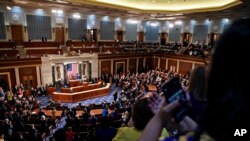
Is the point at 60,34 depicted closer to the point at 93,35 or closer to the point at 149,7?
the point at 93,35

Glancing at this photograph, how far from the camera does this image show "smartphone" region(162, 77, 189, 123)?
106cm

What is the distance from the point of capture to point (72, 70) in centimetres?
1886

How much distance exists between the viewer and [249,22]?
0.74 m

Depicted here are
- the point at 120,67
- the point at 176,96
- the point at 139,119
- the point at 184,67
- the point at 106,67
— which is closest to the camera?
the point at 176,96

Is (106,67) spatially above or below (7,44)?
below

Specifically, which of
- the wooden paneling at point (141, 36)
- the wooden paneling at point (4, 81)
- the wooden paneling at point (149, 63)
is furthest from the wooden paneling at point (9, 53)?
the wooden paneling at point (141, 36)

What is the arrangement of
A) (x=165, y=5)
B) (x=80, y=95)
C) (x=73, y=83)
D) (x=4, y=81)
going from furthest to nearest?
(x=165, y=5) → (x=73, y=83) → (x=80, y=95) → (x=4, y=81)

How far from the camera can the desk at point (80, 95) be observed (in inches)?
570

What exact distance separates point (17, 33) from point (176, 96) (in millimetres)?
19778

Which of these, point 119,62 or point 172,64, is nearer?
point 119,62

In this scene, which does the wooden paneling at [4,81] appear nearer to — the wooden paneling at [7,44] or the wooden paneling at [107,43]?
the wooden paneling at [7,44]

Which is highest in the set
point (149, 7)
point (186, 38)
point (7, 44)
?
point (149, 7)

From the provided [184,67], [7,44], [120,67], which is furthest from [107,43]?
[7,44]

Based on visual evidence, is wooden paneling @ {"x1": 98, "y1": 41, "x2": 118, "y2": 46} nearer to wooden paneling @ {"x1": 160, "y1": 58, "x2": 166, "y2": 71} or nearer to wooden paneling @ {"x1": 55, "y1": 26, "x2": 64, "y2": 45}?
wooden paneling @ {"x1": 55, "y1": 26, "x2": 64, "y2": 45}
